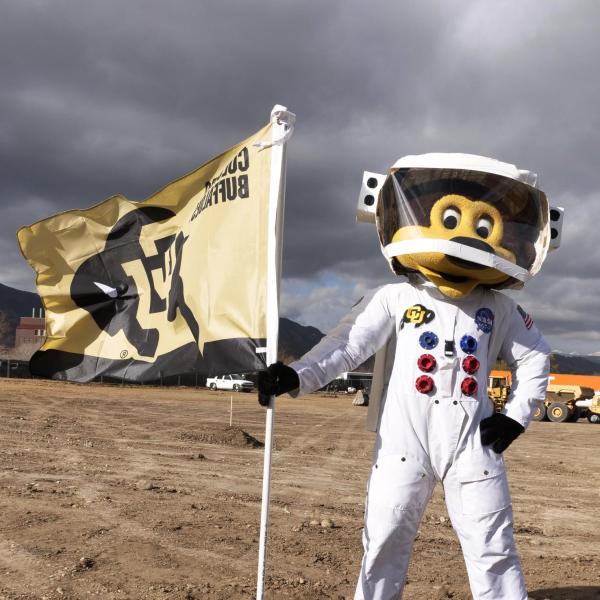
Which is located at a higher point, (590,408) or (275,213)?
(275,213)

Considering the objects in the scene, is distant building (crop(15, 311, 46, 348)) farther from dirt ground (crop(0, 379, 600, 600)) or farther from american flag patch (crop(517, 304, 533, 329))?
american flag patch (crop(517, 304, 533, 329))

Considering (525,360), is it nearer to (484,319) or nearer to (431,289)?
(484,319)

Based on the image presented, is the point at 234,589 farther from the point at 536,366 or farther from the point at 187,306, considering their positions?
the point at 536,366

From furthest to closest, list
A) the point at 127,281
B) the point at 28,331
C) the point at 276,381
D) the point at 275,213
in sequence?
the point at 28,331 < the point at 127,281 < the point at 275,213 < the point at 276,381

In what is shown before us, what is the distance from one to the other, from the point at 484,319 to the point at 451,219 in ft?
1.85

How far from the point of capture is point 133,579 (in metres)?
4.87

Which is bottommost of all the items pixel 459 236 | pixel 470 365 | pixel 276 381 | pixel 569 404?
pixel 569 404

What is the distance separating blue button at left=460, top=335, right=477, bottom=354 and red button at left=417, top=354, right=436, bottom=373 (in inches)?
6.7

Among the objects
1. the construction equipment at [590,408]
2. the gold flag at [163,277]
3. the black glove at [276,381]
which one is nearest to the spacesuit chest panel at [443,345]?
the black glove at [276,381]

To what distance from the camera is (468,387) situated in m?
3.53

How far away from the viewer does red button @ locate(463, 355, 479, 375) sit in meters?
3.55

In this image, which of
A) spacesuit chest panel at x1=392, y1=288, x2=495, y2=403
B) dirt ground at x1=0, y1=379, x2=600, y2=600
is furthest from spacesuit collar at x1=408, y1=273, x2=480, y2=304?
dirt ground at x1=0, y1=379, x2=600, y2=600

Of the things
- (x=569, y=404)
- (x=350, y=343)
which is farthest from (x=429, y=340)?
(x=569, y=404)

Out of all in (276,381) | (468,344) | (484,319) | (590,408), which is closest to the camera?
(276,381)
